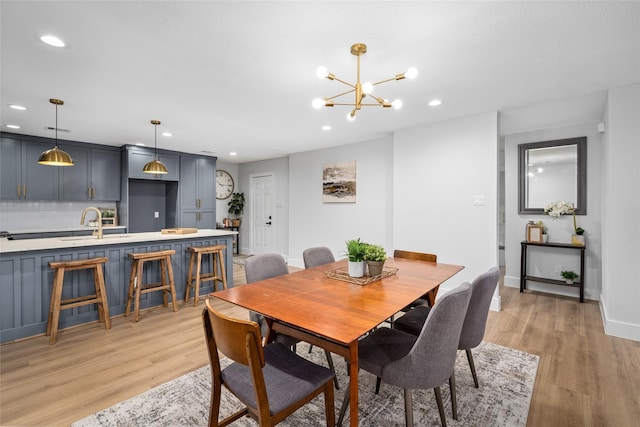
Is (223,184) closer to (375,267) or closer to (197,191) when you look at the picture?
(197,191)

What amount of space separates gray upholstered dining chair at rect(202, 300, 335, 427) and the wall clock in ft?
21.0

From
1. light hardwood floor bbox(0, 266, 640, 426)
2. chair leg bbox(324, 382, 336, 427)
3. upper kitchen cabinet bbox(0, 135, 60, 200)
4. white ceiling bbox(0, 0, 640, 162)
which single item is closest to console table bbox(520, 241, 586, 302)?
light hardwood floor bbox(0, 266, 640, 426)

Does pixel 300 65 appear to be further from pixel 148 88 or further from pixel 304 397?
pixel 304 397

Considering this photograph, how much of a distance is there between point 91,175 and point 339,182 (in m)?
4.39

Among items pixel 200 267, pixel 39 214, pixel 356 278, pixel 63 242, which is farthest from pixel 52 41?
pixel 39 214

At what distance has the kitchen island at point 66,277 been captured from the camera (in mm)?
2779

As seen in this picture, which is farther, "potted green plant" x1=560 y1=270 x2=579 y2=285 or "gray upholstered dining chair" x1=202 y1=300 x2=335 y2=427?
"potted green plant" x1=560 y1=270 x2=579 y2=285

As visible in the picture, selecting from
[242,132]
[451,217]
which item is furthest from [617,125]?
[242,132]

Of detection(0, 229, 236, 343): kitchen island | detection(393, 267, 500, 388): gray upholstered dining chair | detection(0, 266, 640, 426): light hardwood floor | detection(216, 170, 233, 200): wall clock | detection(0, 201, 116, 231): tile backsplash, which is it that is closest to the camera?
detection(393, 267, 500, 388): gray upholstered dining chair

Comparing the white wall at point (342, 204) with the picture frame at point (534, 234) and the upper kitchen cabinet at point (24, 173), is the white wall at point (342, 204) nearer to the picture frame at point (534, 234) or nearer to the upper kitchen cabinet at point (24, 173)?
the picture frame at point (534, 234)

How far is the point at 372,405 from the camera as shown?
1.91m

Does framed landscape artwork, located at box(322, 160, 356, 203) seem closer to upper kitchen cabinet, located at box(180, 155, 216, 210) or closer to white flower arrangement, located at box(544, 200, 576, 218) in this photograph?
upper kitchen cabinet, located at box(180, 155, 216, 210)

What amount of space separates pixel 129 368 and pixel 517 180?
211 inches

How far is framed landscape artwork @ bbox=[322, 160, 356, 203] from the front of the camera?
5.45 m
